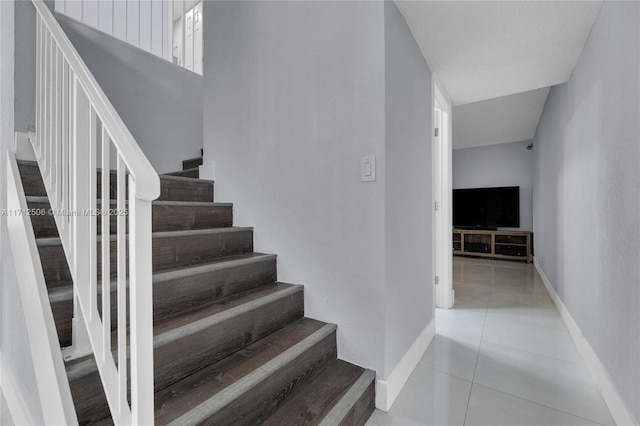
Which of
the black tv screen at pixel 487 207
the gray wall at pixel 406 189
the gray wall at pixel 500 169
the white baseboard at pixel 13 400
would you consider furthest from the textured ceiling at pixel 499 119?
the white baseboard at pixel 13 400

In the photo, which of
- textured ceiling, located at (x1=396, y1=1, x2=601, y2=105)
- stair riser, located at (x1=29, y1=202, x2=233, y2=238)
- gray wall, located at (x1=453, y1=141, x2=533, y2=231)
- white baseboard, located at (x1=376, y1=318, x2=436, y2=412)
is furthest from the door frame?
gray wall, located at (x1=453, y1=141, x2=533, y2=231)

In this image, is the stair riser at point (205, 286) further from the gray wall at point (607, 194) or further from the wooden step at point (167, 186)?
the gray wall at point (607, 194)

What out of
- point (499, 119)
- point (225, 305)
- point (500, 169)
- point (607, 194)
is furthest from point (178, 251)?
point (500, 169)

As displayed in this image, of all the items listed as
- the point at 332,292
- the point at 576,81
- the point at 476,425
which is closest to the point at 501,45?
the point at 576,81

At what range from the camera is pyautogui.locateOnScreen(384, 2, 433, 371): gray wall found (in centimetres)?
160

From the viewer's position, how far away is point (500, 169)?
6.18m

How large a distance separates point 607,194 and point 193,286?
223cm

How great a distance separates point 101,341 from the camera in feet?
2.78

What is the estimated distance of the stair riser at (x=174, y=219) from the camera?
136 centimetres

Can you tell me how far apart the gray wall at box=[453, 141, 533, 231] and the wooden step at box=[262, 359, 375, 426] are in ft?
19.1

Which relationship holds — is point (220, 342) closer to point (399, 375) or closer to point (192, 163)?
point (399, 375)

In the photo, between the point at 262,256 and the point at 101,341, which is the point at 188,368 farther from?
the point at 262,256

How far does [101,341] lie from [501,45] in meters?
2.65

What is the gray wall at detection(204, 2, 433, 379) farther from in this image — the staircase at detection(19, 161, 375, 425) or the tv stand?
the tv stand
